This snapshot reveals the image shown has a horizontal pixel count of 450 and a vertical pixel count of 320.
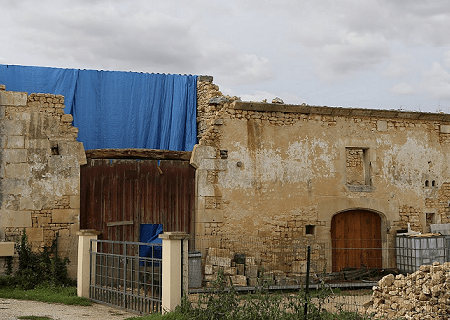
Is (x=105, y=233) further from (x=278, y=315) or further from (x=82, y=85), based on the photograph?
(x=278, y=315)

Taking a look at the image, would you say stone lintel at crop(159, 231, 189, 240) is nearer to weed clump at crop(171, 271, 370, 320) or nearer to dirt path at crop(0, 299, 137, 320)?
weed clump at crop(171, 271, 370, 320)

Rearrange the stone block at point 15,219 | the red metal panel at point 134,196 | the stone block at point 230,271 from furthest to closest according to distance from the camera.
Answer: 1. the red metal panel at point 134,196
2. the stone block at point 230,271
3. the stone block at point 15,219

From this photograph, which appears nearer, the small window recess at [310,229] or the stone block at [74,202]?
the stone block at [74,202]

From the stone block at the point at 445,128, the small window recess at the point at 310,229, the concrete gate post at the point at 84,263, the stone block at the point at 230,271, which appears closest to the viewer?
the concrete gate post at the point at 84,263

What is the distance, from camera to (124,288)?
357 inches

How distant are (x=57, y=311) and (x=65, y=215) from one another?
3.43 metres

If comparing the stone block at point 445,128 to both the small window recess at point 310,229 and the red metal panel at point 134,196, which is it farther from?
the red metal panel at point 134,196

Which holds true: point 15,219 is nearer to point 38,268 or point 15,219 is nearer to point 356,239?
point 38,268

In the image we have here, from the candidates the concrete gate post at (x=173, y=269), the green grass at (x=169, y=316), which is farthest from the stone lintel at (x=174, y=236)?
the green grass at (x=169, y=316)

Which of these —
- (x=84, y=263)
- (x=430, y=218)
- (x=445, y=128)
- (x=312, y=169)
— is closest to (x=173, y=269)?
(x=84, y=263)

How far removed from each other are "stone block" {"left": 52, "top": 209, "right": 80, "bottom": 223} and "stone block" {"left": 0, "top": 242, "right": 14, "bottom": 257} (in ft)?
3.32

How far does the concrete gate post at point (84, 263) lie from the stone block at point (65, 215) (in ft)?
5.55

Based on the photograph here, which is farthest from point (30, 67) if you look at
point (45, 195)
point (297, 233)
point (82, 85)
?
point (297, 233)

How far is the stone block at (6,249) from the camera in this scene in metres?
11.2
